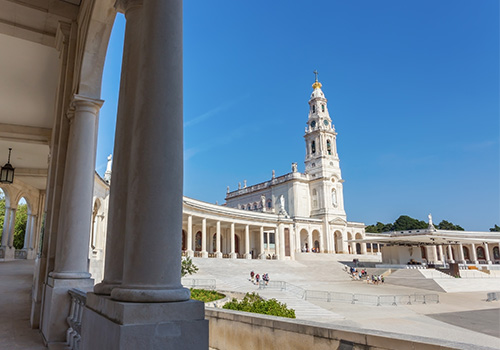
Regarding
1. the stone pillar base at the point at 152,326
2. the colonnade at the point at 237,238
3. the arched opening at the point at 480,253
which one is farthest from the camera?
the arched opening at the point at 480,253

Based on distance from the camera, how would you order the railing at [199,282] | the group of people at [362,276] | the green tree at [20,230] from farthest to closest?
the green tree at [20,230]
the group of people at [362,276]
the railing at [199,282]

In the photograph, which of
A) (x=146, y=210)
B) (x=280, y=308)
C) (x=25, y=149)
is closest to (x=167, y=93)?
(x=146, y=210)

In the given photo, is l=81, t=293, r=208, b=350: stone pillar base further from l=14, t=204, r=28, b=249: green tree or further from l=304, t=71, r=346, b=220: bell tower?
l=304, t=71, r=346, b=220: bell tower

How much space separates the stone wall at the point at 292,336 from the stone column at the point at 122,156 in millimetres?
3307

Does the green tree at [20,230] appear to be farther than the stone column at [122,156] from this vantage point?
Yes

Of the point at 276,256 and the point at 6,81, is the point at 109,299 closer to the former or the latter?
the point at 6,81

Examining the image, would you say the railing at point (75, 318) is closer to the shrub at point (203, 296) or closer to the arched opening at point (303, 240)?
the shrub at point (203, 296)

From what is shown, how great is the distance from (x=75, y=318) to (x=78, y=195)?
234cm

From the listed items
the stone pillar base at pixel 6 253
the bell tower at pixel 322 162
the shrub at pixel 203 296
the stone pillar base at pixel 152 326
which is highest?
the bell tower at pixel 322 162

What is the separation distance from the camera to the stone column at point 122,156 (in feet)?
12.8

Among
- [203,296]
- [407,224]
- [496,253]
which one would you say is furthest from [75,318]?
[407,224]

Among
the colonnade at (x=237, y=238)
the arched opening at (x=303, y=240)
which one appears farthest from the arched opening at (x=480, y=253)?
the colonnade at (x=237, y=238)

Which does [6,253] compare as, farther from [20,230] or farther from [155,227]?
[20,230]

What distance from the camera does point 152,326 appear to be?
9.89 ft
